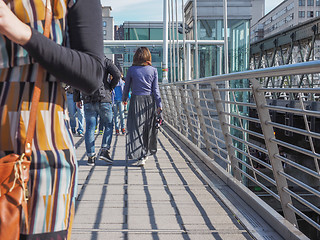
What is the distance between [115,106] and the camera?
11438 mm

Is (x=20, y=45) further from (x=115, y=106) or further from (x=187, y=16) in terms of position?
(x=187, y=16)

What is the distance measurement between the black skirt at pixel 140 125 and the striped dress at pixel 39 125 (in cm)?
557

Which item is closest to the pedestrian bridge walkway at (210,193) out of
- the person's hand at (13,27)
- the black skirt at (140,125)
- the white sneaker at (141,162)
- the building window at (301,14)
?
the white sneaker at (141,162)

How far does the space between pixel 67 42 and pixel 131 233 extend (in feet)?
8.31

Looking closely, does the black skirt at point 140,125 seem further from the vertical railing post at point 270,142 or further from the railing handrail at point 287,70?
the vertical railing post at point 270,142

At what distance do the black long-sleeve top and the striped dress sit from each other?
0.12 feet

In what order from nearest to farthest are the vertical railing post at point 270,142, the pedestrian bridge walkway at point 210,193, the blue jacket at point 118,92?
1. the pedestrian bridge walkway at point 210,193
2. the vertical railing post at point 270,142
3. the blue jacket at point 118,92

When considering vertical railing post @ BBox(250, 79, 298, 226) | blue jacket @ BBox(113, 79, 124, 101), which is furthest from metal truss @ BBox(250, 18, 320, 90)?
vertical railing post @ BBox(250, 79, 298, 226)

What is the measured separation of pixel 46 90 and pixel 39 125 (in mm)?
97

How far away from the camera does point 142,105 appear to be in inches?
271

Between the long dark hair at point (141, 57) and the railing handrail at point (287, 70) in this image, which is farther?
the long dark hair at point (141, 57)

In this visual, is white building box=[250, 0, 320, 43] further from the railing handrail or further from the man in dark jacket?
the railing handrail

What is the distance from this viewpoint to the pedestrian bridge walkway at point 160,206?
3.63 meters

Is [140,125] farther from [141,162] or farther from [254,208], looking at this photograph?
[254,208]
